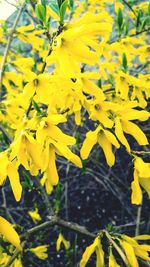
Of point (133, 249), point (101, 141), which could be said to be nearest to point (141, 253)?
point (133, 249)

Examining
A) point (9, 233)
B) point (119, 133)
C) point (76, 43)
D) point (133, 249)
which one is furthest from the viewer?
point (133, 249)

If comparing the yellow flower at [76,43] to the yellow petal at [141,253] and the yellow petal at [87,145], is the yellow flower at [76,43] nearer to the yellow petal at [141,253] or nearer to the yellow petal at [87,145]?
the yellow petal at [87,145]

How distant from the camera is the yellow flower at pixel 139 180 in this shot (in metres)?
1.15

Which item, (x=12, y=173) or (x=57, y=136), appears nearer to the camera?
(x=12, y=173)

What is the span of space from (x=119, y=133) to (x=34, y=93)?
31cm

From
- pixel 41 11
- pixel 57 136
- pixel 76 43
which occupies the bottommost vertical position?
pixel 57 136

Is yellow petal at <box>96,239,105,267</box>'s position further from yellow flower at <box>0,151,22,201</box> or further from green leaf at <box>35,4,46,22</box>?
green leaf at <box>35,4,46,22</box>

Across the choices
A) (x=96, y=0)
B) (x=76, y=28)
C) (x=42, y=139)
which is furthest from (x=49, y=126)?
(x=96, y=0)

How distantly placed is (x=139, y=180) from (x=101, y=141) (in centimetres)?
18

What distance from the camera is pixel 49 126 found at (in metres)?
1.11

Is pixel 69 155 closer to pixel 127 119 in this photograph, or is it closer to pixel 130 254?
pixel 127 119

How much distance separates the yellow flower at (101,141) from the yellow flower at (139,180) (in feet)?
0.30

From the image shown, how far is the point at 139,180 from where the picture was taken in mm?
1198

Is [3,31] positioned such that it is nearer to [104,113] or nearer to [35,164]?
[104,113]
